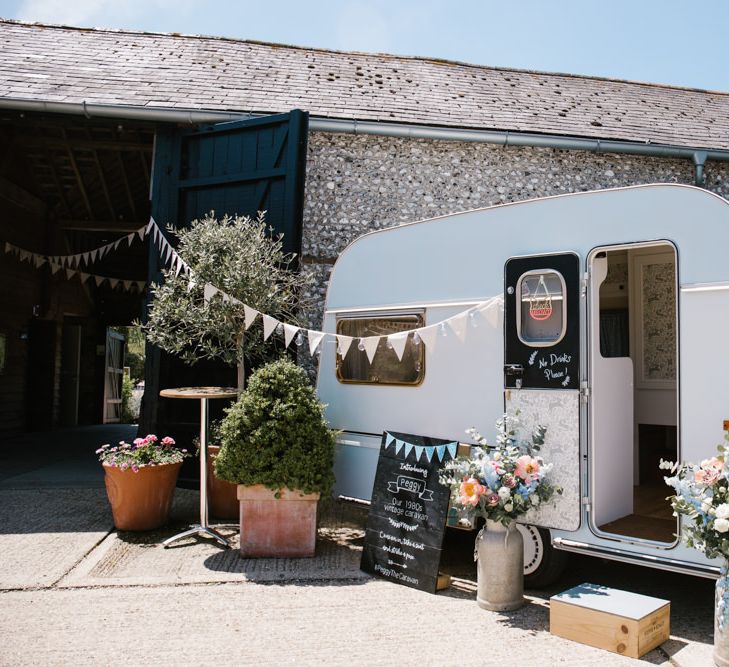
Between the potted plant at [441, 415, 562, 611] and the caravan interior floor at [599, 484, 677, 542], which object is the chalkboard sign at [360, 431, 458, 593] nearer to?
the potted plant at [441, 415, 562, 611]

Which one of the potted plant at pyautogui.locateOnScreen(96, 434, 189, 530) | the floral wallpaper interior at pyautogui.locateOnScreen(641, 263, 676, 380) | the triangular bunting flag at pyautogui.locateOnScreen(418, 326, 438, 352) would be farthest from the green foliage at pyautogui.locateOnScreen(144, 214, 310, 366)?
the floral wallpaper interior at pyautogui.locateOnScreen(641, 263, 676, 380)

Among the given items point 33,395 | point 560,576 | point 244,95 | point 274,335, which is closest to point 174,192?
point 244,95

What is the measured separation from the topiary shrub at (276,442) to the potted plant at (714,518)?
8.62 feet

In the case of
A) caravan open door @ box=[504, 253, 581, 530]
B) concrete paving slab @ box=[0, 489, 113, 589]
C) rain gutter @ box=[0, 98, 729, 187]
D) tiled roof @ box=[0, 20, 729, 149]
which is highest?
tiled roof @ box=[0, 20, 729, 149]

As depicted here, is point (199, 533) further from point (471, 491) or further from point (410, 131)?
point (410, 131)

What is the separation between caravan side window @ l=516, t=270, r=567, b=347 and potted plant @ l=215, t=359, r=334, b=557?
182 centimetres

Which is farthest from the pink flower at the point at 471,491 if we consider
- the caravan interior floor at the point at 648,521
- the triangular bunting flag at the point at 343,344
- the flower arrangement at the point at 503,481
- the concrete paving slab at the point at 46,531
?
the concrete paving slab at the point at 46,531

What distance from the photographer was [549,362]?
4539 millimetres

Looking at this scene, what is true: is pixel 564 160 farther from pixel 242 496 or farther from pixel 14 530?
pixel 14 530

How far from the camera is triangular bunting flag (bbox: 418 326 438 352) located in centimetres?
507

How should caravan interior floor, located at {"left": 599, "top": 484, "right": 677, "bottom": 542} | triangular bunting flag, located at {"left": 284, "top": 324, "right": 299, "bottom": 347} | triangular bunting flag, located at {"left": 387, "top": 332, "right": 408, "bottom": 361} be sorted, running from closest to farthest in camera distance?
caravan interior floor, located at {"left": 599, "top": 484, "right": 677, "bottom": 542} → triangular bunting flag, located at {"left": 387, "top": 332, "right": 408, "bottom": 361} → triangular bunting flag, located at {"left": 284, "top": 324, "right": 299, "bottom": 347}

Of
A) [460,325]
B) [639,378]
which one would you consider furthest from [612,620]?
[639,378]

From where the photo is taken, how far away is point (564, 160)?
8.99 m

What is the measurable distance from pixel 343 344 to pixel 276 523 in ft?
5.06
